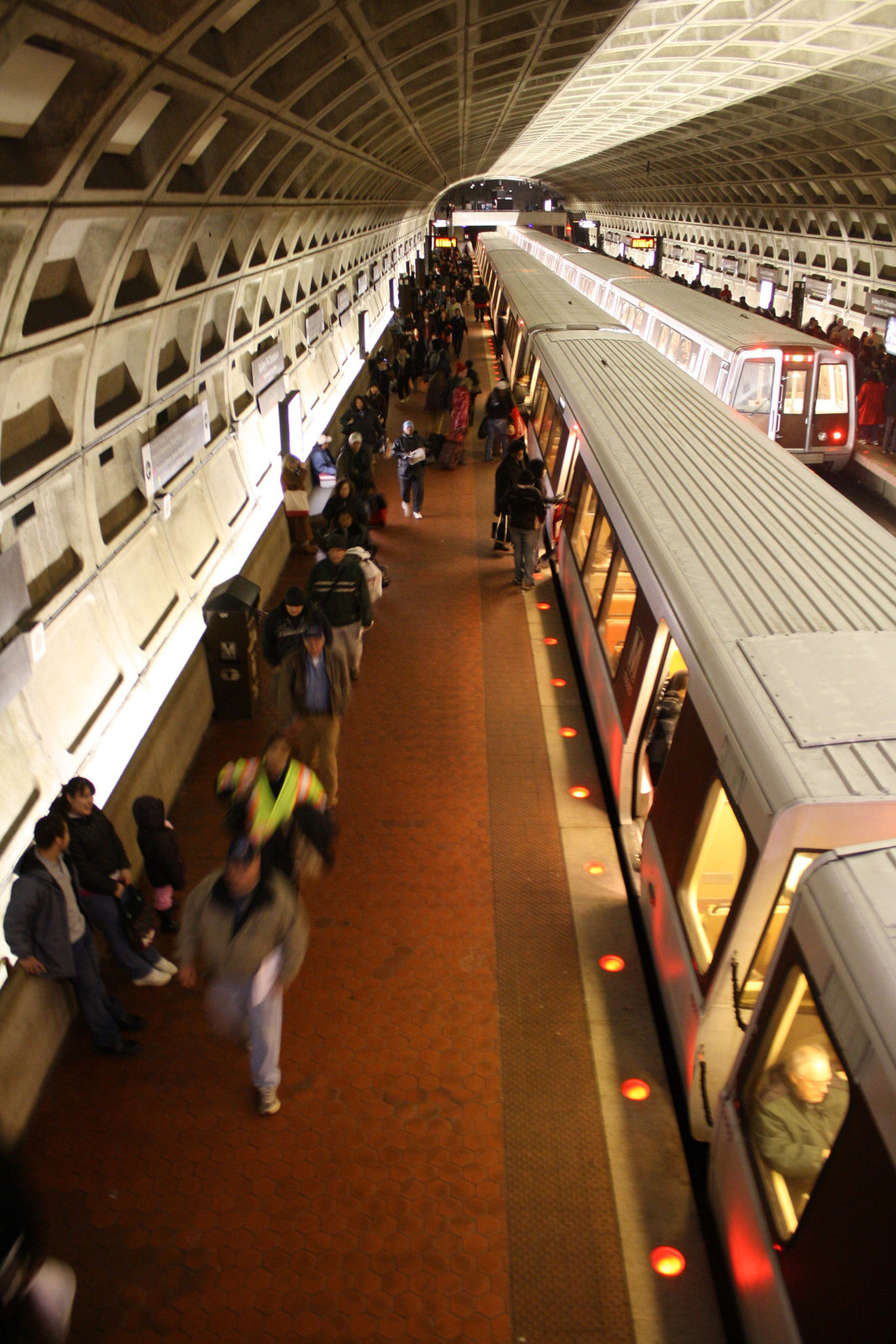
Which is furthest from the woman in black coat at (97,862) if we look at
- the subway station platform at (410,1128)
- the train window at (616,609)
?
the train window at (616,609)

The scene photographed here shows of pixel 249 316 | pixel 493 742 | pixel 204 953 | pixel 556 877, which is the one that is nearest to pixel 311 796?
pixel 204 953

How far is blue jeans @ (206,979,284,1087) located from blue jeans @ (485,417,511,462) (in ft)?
38.0

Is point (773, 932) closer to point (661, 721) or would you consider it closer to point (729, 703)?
point (729, 703)

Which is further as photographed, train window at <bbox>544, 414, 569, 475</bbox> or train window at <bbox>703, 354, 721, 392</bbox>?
train window at <bbox>703, 354, 721, 392</bbox>

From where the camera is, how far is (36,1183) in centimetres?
409

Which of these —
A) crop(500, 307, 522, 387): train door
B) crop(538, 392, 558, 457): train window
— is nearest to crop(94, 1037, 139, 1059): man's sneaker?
crop(538, 392, 558, 457): train window

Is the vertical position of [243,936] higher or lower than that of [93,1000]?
higher

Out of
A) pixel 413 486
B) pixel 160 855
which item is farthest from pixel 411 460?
pixel 160 855

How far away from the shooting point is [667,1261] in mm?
3822

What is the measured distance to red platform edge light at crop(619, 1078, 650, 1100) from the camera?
14.9 ft

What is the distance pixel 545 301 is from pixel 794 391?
19.0 feet

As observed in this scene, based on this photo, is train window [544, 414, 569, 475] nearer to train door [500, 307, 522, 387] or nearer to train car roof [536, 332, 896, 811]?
train car roof [536, 332, 896, 811]

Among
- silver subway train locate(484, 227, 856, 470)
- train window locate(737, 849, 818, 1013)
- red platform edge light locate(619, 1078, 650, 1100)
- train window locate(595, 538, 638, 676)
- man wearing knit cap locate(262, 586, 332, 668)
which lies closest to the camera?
train window locate(737, 849, 818, 1013)

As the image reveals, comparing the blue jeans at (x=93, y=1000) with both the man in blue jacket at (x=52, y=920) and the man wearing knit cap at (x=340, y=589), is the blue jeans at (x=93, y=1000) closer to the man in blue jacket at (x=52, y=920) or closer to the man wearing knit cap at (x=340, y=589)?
the man in blue jacket at (x=52, y=920)
